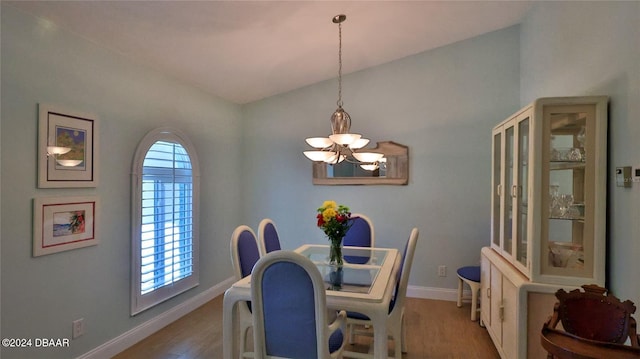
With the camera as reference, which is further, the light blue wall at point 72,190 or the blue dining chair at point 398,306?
the blue dining chair at point 398,306

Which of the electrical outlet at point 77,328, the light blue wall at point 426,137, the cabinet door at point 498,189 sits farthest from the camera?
the light blue wall at point 426,137

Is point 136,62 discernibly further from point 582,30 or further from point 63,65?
point 582,30

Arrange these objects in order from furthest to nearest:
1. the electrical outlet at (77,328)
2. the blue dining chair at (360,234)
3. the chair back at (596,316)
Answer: the blue dining chair at (360,234) → the electrical outlet at (77,328) → the chair back at (596,316)

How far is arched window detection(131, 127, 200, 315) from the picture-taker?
286 cm

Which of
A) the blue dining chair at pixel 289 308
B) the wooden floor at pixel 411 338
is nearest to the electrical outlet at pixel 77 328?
the wooden floor at pixel 411 338

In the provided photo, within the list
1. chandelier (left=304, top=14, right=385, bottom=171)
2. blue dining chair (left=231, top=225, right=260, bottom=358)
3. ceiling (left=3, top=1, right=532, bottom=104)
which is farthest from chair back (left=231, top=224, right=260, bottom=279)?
ceiling (left=3, top=1, right=532, bottom=104)

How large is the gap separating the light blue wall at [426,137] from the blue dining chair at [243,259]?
1.78 metres

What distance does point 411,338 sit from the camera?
297 cm

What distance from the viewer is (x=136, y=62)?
111 inches

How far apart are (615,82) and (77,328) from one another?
3.76m

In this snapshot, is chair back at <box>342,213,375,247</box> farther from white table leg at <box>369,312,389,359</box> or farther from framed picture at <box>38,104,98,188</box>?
framed picture at <box>38,104,98,188</box>

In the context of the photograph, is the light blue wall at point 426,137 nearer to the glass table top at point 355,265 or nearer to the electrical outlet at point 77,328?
the glass table top at point 355,265

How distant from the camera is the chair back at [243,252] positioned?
7.69ft

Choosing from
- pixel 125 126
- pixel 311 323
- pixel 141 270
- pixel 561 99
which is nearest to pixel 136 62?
pixel 125 126
